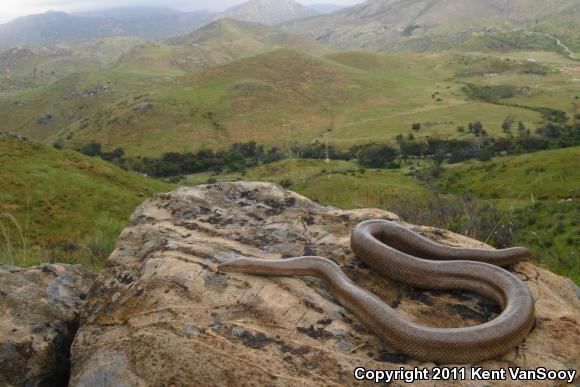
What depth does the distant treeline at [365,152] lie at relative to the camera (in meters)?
112

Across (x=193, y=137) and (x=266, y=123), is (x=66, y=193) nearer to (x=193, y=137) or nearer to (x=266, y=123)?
(x=193, y=137)

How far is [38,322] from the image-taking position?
23.1 ft

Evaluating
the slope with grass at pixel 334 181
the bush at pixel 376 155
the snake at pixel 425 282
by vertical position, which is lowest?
the bush at pixel 376 155

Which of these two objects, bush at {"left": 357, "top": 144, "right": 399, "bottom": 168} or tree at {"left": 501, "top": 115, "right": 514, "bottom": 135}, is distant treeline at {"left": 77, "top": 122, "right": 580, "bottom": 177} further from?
tree at {"left": 501, "top": 115, "right": 514, "bottom": 135}

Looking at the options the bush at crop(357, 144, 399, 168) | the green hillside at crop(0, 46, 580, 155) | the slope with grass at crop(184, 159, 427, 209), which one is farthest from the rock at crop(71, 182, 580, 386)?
the green hillside at crop(0, 46, 580, 155)

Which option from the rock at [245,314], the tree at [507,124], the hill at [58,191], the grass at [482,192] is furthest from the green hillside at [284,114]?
the rock at [245,314]

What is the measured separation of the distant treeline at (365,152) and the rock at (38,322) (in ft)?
349

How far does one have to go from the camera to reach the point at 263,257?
8.54 metres

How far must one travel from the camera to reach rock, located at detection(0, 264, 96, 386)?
6.39 m

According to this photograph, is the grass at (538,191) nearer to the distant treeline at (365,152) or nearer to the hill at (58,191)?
the distant treeline at (365,152)

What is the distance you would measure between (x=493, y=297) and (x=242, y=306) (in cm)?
407

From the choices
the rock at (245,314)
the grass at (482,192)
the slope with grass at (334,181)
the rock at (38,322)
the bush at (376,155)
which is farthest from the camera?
the bush at (376,155)

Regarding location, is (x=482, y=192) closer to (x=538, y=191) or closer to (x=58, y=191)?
(x=538, y=191)

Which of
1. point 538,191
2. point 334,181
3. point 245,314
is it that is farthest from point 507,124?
point 245,314
